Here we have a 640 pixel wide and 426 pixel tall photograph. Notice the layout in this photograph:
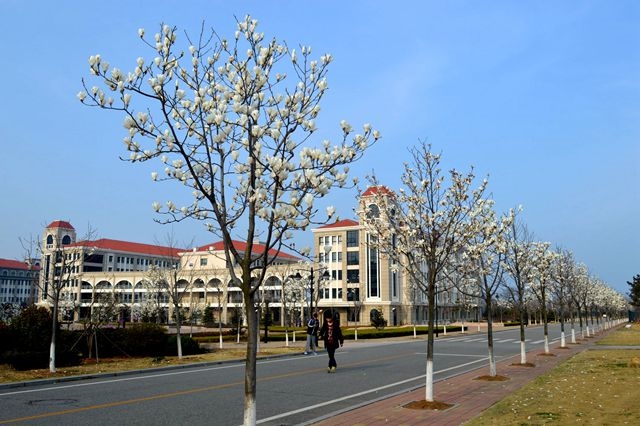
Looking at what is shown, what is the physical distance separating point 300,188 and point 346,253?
78.0 m

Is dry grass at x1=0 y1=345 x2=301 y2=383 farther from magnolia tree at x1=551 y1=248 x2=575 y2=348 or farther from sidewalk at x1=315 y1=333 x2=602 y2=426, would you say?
magnolia tree at x1=551 y1=248 x2=575 y2=348

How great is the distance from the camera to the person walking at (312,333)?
24.4m

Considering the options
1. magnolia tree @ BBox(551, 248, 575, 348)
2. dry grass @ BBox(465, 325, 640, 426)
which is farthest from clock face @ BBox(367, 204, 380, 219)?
magnolia tree @ BBox(551, 248, 575, 348)

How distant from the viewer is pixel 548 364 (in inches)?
736

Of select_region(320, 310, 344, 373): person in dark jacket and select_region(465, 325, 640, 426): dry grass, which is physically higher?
select_region(320, 310, 344, 373): person in dark jacket

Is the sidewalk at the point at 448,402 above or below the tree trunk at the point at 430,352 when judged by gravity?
below

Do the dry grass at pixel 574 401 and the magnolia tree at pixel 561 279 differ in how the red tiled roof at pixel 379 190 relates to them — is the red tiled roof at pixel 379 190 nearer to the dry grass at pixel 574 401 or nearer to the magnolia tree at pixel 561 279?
the dry grass at pixel 574 401

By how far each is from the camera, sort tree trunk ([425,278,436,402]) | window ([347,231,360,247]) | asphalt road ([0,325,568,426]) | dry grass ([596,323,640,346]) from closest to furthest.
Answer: asphalt road ([0,325,568,426]) → tree trunk ([425,278,436,402]) → dry grass ([596,323,640,346]) → window ([347,231,360,247])

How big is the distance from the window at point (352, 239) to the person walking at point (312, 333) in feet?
187

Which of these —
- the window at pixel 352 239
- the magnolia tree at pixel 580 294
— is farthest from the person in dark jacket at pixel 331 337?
the window at pixel 352 239

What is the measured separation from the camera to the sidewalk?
365 inches

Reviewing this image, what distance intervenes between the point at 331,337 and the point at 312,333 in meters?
7.30

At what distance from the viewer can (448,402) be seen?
11180mm

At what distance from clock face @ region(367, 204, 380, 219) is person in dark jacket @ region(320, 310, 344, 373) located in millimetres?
4936
